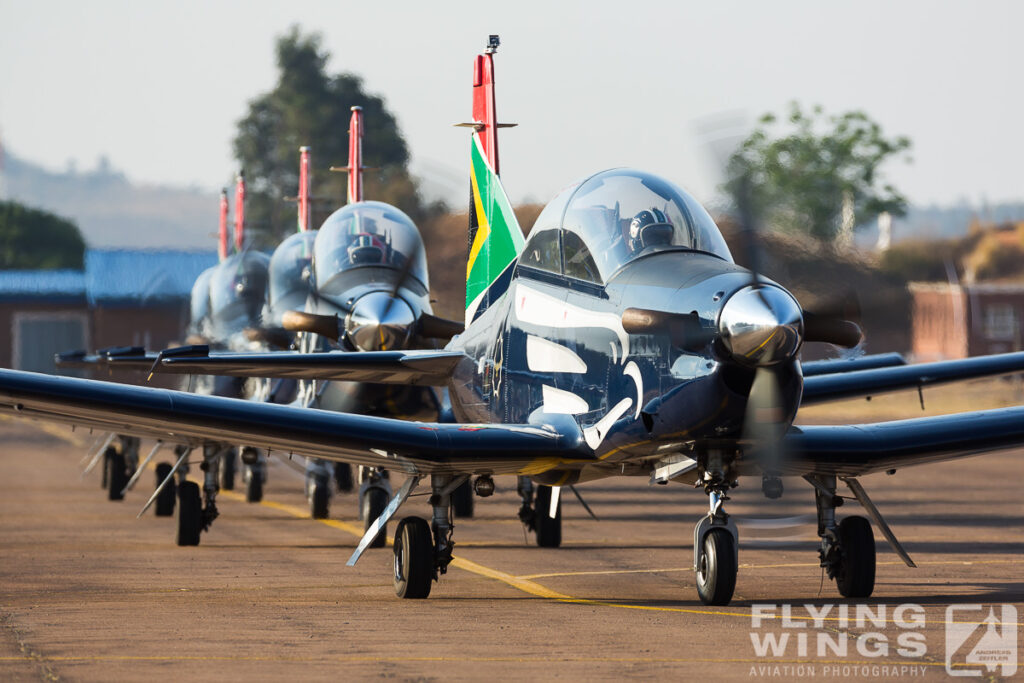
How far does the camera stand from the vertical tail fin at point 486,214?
46.8ft

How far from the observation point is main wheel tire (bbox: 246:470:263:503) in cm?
2205

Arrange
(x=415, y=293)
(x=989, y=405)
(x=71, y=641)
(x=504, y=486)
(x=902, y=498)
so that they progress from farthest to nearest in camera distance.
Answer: (x=989, y=405)
(x=504, y=486)
(x=902, y=498)
(x=415, y=293)
(x=71, y=641)

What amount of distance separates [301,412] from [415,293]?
16.6 feet

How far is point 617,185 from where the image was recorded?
10898mm

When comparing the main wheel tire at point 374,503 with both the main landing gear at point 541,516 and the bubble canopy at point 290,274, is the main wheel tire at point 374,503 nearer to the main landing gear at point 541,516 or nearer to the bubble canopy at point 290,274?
the main landing gear at point 541,516

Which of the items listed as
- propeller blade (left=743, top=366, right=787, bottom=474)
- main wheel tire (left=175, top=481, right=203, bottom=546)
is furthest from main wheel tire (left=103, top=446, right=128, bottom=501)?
propeller blade (left=743, top=366, right=787, bottom=474)

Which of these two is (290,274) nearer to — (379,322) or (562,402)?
(379,322)

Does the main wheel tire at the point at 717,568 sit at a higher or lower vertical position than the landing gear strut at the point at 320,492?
lower

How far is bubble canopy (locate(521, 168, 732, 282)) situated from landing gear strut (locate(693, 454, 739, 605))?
153 cm

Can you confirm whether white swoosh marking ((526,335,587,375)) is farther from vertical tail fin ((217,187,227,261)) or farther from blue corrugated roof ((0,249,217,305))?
blue corrugated roof ((0,249,217,305))

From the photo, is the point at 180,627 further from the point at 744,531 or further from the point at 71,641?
the point at 744,531

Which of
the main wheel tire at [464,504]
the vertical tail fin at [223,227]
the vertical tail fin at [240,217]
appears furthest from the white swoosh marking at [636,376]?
the vertical tail fin at [223,227]

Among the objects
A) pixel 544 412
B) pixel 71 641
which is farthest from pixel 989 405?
pixel 71 641

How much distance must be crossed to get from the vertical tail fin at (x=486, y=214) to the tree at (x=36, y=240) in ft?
260
